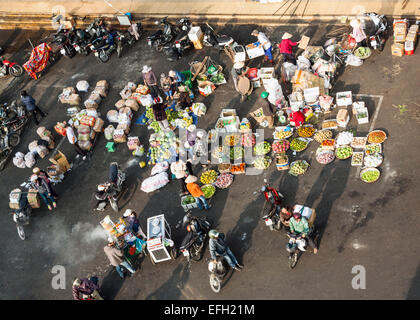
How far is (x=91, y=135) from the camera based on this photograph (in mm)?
19984

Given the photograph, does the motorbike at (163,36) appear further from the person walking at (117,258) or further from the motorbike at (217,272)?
the motorbike at (217,272)

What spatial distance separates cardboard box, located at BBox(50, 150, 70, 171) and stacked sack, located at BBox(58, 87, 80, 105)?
140 inches

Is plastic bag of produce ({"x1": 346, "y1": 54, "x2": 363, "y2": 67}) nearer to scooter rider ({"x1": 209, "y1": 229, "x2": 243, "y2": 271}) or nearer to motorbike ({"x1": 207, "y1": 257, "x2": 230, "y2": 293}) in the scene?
scooter rider ({"x1": 209, "y1": 229, "x2": 243, "y2": 271})

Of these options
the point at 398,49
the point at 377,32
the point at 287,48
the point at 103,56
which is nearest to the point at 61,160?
the point at 103,56

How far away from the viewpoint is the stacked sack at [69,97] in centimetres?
2173

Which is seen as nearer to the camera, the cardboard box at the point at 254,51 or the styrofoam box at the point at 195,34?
the cardboard box at the point at 254,51

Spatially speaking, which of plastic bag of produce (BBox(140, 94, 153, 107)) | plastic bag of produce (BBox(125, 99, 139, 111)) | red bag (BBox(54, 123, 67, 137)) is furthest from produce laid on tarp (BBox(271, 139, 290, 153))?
red bag (BBox(54, 123, 67, 137))

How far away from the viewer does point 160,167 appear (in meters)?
18.2

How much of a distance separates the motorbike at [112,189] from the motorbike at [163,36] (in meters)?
7.94

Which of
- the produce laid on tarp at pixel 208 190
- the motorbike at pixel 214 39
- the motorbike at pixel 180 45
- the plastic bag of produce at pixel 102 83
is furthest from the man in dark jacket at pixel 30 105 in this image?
the produce laid on tarp at pixel 208 190

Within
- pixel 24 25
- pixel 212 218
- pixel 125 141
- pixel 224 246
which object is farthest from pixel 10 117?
pixel 224 246

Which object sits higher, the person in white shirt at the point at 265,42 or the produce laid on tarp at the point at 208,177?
the person in white shirt at the point at 265,42

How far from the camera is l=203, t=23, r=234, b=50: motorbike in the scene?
21442 mm
